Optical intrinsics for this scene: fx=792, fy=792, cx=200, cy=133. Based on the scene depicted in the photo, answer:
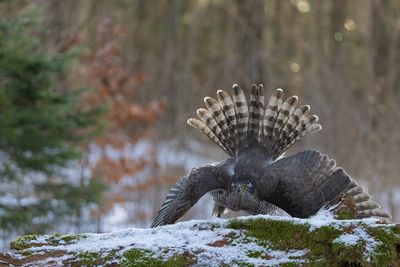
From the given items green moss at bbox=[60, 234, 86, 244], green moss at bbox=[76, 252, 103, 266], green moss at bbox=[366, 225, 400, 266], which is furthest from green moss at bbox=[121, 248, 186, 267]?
green moss at bbox=[366, 225, 400, 266]

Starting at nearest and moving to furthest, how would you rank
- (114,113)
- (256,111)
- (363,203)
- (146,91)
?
(363,203), (256,111), (114,113), (146,91)

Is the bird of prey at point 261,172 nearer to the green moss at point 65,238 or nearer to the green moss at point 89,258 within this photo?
the green moss at point 65,238

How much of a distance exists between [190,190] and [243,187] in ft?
1.52

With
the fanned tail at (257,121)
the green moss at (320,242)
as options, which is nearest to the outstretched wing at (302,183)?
the fanned tail at (257,121)

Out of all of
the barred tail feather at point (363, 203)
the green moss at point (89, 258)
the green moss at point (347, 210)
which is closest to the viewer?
the green moss at point (89, 258)

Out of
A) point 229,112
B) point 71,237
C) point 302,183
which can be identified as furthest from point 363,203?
point 71,237

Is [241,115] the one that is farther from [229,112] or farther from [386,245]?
[386,245]

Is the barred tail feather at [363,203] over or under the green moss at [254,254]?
over

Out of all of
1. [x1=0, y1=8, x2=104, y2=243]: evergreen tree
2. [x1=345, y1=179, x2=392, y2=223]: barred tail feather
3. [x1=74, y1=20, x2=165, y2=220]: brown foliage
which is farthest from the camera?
[x1=74, y1=20, x2=165, y2=220]: brown foliage

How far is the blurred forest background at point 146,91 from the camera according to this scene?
1190cm

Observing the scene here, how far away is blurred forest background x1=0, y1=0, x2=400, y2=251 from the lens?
39.0 feet

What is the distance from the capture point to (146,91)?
71.6 ft

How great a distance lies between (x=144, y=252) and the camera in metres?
4.64

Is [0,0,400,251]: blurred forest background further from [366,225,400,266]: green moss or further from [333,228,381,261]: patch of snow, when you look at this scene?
[366,225,400,266]: green moss
